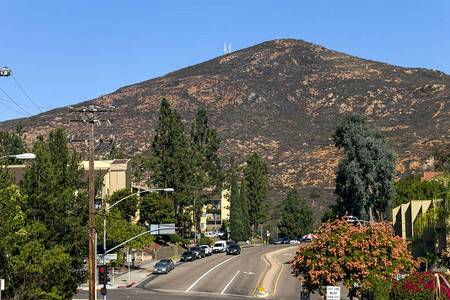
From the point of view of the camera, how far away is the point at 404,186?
9919 centimetres

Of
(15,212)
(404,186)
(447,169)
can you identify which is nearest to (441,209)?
(447,169)

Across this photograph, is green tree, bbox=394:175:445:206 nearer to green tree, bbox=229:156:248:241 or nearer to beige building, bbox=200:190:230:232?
green tree, bbox=229:156:248:241

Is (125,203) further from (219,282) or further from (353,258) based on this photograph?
(353,258)

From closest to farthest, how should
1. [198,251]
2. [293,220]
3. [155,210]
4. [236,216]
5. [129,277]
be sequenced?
[129,277], [198,251], [155,210], [236,216], [293,220]

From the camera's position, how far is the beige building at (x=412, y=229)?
5480cm

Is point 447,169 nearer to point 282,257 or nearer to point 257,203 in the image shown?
point 282,257

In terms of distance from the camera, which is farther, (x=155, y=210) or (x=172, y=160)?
(x=172, y=160)

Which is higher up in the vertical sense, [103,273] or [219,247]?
[103,273]

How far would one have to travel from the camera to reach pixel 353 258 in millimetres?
36875

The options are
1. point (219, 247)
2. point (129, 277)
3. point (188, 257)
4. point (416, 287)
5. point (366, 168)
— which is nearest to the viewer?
point (416, 287)

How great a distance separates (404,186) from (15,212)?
73974 millimetres

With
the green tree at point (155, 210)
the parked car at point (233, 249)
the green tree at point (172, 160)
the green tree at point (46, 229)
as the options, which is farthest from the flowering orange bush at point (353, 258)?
the green tree at point (172, 160)

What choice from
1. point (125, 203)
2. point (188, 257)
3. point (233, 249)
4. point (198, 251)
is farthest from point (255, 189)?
point (125, 203)

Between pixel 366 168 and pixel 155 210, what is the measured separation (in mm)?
31143
